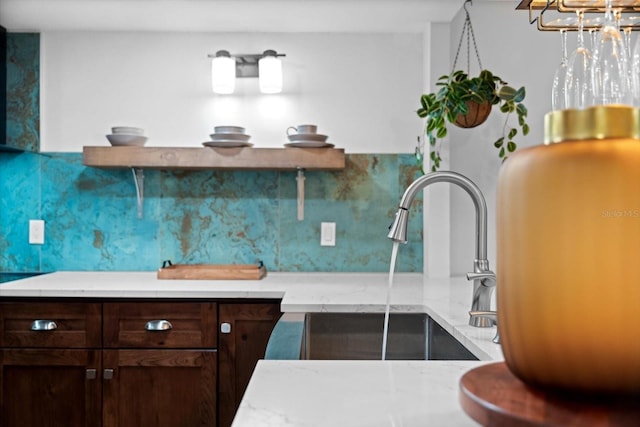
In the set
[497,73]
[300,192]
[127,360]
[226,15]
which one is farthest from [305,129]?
[127,360]

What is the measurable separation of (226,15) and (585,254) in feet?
7.95

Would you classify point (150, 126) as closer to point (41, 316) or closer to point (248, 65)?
point (248, 65)

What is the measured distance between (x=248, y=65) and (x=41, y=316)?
1497mm

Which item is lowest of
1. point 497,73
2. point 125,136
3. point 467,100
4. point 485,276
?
point 485,276


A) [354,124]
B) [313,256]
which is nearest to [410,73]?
[354,124]

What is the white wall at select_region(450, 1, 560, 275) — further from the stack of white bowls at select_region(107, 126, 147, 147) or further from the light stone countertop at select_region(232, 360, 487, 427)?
the light stone countertop at select_region(232, 360, 487, 427)

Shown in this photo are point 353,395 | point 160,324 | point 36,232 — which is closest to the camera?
point 353,395

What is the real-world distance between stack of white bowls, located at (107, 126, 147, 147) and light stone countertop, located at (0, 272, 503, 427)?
2.07 ft

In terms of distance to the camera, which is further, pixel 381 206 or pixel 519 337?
pixel 381 206

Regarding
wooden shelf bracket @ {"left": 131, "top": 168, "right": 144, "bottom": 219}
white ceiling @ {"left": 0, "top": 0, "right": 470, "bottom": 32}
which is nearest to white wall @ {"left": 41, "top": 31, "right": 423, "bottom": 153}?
white ceiling @ {"left": 0, "top": 0, "right": 470, "bottom": 32}

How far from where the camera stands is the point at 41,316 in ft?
7.26

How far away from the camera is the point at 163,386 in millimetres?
2186

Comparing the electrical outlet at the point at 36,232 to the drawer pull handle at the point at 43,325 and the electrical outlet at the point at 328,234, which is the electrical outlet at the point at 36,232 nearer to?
the drawer pull handle at the point at 43,325

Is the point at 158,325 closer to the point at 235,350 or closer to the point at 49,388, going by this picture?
the point at 235,350
